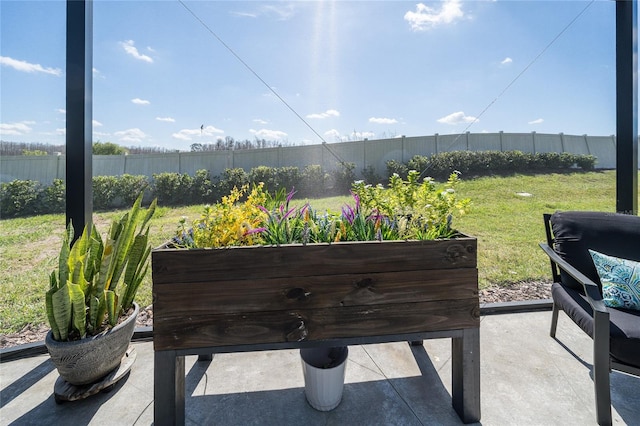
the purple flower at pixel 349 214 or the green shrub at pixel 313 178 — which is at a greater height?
the green shrub at pixel 313 178

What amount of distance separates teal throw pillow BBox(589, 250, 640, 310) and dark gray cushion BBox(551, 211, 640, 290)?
0.30 feet

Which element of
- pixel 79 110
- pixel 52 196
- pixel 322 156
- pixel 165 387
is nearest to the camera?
pixel 165 387

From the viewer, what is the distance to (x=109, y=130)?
2.89 m

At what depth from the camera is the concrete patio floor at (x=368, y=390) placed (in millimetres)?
1244

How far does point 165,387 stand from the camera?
1.09m

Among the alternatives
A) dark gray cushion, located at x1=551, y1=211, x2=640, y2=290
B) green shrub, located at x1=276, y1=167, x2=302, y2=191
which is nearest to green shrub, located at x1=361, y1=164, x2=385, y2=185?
green shrub, located at x1=276, y1=167, x2=302, y2=191

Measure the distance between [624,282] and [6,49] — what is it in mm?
4131

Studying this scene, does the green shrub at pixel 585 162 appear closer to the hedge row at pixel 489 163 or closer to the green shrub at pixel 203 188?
the hedge row at pixel 489 163

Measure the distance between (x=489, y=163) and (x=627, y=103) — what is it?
11.7ft

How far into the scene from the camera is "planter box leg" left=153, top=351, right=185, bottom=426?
3.54 feet

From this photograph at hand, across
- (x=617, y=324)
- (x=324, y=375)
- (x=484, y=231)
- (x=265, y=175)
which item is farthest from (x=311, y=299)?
(x=484, y=231)

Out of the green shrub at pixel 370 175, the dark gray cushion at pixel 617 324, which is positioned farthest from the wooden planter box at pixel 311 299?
the green shrub at pixel 370 175

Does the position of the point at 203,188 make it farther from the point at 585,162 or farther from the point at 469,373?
the point at 585,162

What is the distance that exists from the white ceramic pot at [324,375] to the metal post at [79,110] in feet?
5.06
